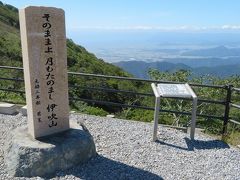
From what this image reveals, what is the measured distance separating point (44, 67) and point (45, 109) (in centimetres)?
72

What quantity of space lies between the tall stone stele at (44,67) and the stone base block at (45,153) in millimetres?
272

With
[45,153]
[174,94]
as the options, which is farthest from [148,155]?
[45,153]

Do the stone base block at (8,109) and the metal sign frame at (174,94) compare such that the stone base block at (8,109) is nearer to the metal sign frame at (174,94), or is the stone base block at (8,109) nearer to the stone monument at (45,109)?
the stone monument at (45,109)

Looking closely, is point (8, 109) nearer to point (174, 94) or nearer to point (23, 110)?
point (23, 110)

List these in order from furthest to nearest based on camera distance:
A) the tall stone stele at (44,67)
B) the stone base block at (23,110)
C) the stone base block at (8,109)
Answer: the stone base block at (8,109), the stone base block at (23,110), the tall stone stele at (44,67)

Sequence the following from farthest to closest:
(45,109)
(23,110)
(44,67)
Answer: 1. (23,110)
2. (45,109)
3. (44,67)

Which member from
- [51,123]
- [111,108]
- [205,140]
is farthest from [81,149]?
[111,108]

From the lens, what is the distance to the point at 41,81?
609 centimetres

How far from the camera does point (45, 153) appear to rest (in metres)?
5.68

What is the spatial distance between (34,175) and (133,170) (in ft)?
5.05

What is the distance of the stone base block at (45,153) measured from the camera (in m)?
5.64

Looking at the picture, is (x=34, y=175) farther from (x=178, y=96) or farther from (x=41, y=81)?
(x=178, y=96)

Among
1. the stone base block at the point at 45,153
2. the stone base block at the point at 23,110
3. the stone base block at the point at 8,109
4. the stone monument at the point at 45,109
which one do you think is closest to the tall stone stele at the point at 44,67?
the stone monument at the point at 45,109

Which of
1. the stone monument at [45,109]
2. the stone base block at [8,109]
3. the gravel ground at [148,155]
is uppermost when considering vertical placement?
the stone monument at [45,109]
